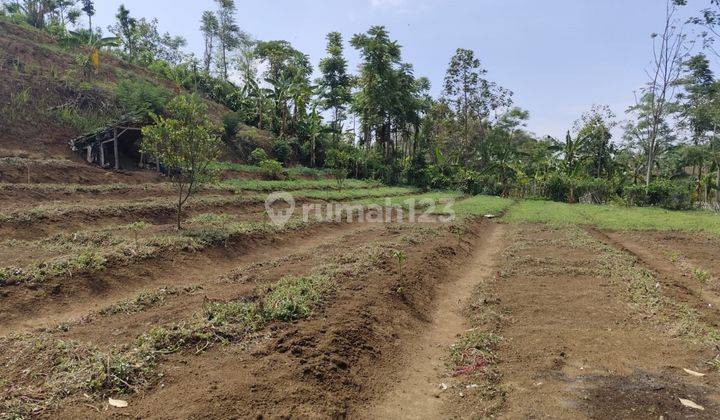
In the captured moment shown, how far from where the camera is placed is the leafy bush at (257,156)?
32.2m

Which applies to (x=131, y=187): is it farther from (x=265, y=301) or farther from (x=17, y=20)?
(x=17, y=20)

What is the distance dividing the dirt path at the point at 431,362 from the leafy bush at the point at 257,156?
23822 millimetres

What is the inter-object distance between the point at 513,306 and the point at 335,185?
72.9ft

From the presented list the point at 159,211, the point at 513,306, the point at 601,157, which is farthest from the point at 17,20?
the point at 601,157

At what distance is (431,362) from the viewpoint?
6.45 meters

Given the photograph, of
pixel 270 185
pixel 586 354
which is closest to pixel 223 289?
pixel 586 354

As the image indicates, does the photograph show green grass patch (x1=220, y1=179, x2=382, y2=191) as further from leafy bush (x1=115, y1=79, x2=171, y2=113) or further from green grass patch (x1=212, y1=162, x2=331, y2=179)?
leafy bush (x1=115, y1=79, x2=171, y2=113)

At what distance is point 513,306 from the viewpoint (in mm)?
8500

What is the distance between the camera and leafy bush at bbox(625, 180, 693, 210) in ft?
90.0

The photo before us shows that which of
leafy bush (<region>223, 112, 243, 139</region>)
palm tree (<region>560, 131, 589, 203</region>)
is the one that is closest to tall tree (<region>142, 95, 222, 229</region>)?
leafy bush (<region>223, 112, 243, 139</region>)

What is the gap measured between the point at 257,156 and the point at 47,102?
42.2 ft

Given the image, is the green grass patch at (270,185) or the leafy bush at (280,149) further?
the leafy bush at (280,149)

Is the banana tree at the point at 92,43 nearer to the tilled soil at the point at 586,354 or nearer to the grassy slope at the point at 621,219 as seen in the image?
the grassy slope at the point at 621,219

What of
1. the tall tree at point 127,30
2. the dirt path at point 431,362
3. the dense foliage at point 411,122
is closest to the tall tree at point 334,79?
the dense foliage at point 411,122
